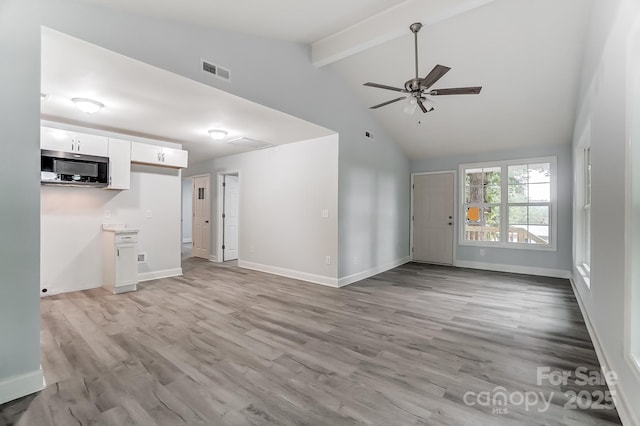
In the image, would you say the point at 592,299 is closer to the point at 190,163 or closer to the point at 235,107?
the point at 235,107

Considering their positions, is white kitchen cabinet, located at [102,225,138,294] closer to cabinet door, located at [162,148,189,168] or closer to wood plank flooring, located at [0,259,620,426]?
wood plank flooring, located at [0,259,620,426]

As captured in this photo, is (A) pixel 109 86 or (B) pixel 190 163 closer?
(A) pixel 109 86

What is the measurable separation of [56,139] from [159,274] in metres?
2.56

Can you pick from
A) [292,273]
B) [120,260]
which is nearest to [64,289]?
[120,260]

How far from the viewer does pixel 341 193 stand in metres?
4.91

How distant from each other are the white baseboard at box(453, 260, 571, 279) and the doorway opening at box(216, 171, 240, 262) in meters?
5.32

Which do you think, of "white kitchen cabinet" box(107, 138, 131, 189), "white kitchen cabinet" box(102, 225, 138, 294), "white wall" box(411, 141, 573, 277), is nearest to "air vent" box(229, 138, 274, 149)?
"white kitchen cabinet" box(107, 138, 131, 189)

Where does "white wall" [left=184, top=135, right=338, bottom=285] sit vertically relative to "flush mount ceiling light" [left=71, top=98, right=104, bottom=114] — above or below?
below

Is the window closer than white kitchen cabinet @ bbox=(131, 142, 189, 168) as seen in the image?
No

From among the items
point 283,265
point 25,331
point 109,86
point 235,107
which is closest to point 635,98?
point 235,107

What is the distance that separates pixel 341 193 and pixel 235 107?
2.12m

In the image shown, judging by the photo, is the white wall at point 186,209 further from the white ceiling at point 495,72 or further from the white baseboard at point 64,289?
the white ceiling at point 495,72

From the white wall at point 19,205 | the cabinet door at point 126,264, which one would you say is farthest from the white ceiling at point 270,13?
the cabinet door at point 126,264

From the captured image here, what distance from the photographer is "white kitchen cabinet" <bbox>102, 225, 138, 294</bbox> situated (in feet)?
14.2
